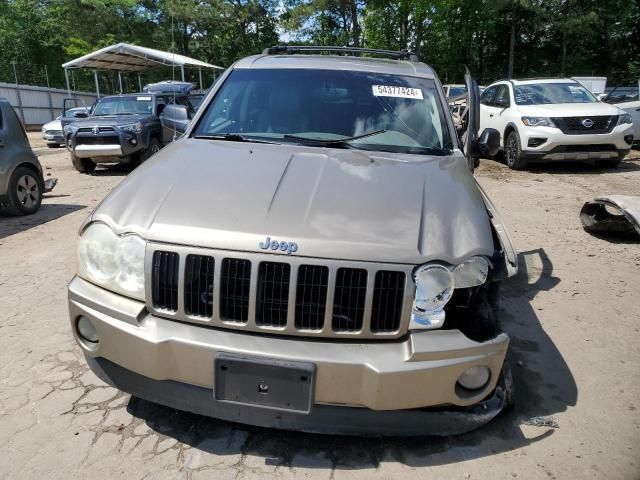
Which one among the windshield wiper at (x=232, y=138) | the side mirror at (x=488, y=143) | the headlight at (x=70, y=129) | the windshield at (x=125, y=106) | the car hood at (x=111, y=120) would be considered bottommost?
the headlight at (x=70, y=129)

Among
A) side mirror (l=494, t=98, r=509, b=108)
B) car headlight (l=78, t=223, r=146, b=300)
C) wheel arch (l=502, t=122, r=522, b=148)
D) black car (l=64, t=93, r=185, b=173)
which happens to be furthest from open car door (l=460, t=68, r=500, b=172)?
black car (l=64, t=93, r=185, b=173)

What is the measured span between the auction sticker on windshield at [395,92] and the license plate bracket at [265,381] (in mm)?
2135

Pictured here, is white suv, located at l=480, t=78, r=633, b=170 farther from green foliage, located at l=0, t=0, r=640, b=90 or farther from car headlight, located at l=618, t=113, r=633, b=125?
green foliage, located at l=0, t=0, r=640, b=90

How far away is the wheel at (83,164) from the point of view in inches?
439

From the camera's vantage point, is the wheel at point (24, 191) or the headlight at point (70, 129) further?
the headlight at point (70, 129)

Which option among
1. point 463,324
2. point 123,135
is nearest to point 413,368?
point 463,324

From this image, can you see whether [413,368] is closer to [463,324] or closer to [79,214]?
[463,324]

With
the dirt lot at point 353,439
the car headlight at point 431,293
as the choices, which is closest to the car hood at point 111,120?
the dirt lot at point 353,439

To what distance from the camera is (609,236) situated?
596cm

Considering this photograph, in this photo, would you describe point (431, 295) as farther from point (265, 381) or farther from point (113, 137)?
point (113, 137)

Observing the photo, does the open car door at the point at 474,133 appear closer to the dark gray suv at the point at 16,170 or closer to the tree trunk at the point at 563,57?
the dark gray suv at the point at 16,170

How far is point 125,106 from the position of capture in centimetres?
1190

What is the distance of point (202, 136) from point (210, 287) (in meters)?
1.48

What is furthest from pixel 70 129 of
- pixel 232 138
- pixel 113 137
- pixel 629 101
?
pixel 629 101
